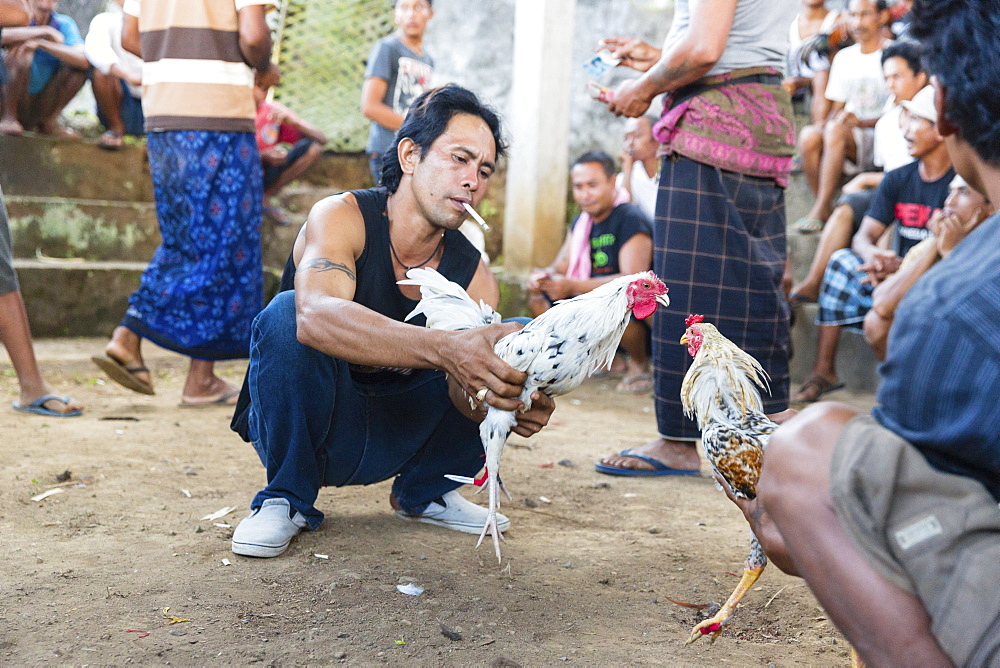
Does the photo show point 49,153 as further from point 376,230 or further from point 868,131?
point 868,131

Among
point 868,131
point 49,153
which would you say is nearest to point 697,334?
point 868,131

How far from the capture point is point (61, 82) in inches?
276

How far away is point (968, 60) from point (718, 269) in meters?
2.15

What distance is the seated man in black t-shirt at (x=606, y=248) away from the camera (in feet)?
18.8

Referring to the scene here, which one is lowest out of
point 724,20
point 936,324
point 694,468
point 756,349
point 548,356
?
point 694,468

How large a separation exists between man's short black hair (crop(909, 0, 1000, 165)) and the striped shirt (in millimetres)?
3468

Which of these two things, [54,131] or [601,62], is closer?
[601,62]

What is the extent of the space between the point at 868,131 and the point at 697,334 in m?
4.45

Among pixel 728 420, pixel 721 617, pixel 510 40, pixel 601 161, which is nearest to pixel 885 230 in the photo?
pixel 601 161

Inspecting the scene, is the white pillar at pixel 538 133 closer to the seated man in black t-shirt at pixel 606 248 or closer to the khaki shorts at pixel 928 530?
the seated man in black t-shirt at pixel 606 248

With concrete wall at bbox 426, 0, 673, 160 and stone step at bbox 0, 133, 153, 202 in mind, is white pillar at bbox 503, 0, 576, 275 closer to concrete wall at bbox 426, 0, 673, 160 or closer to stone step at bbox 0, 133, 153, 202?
concrete wall at bbox 426, 0, 673, 160

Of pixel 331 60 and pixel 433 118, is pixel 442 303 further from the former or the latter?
pixel 331 60

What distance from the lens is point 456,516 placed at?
295 centimetres

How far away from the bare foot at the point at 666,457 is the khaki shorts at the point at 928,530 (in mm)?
2345
